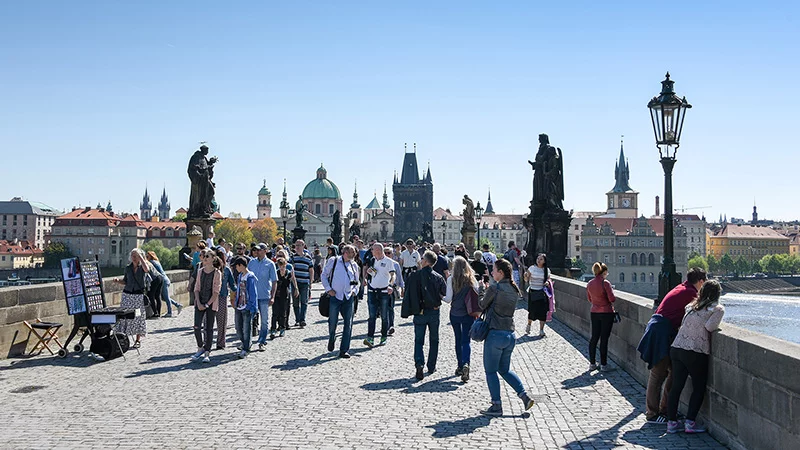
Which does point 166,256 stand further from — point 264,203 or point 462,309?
point 462,309

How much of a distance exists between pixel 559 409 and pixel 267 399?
3.26 meters

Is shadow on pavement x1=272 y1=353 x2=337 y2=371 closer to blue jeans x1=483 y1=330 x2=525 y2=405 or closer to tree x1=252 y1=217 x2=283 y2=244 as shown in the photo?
blue jeans x1=483 y1=330 x2=525 y2=405

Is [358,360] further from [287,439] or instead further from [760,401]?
[760,401]

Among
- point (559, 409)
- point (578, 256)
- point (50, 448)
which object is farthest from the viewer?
point (578, 256)

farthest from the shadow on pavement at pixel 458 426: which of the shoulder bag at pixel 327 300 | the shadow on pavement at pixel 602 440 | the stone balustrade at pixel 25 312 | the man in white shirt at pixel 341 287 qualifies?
the stone balustrade at pixel 25 312

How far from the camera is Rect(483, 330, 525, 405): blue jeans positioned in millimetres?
7848

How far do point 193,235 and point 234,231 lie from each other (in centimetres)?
10472

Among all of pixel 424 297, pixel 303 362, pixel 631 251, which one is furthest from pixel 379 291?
pixel 631 251

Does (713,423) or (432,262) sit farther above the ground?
(432,262)

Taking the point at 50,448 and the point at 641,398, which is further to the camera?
the point at 641,398

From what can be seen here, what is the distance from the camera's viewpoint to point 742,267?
143m

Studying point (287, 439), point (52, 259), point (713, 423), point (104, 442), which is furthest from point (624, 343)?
point (52, 259)

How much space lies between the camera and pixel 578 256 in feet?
458

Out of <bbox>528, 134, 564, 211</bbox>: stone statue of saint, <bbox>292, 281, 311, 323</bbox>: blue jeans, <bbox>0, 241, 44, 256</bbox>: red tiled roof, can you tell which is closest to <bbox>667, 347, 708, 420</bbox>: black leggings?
<bbox>292, 281, 311, 323</bbox>: blue jeans
